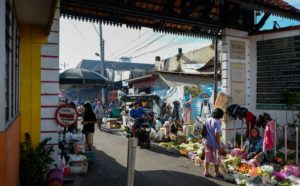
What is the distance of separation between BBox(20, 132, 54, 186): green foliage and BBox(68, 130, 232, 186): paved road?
1187 millimetres

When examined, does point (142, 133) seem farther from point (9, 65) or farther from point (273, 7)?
point (9, 65)

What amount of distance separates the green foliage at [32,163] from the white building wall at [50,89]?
529 mm

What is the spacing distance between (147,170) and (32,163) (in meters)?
3.50

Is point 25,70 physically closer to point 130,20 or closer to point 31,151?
point 31,151

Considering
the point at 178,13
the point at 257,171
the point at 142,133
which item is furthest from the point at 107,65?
the point at 257,171

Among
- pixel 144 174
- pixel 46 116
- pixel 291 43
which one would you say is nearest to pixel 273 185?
pixel 144 174

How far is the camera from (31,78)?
7062mm

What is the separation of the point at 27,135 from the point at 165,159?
4.91 m

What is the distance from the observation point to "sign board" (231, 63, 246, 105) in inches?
415

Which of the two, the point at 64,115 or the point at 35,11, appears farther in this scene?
the point at 64,115

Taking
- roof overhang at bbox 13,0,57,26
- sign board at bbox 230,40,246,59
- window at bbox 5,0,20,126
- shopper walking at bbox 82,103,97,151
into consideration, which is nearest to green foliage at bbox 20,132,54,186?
window at bbox 5,0,20,126

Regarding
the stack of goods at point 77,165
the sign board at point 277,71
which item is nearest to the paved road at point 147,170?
the stack of goods at point 77,165

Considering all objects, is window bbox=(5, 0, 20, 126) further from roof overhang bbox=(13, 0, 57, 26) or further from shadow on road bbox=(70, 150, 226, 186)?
shadow on road bbox=(70, 150, 226, 186)

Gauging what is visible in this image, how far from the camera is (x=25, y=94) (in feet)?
23.0
